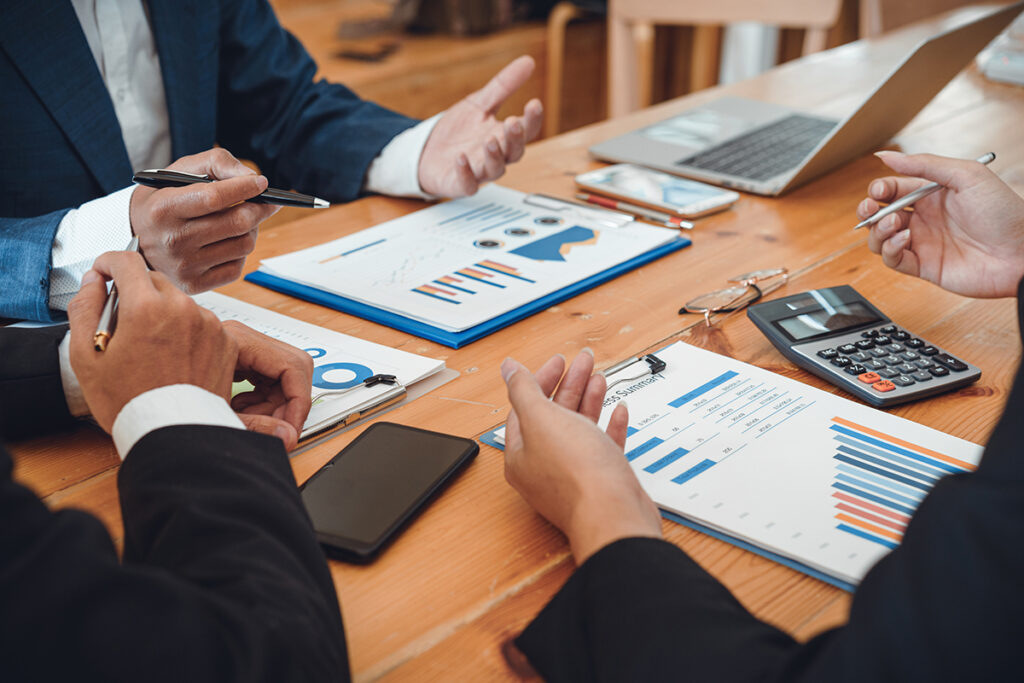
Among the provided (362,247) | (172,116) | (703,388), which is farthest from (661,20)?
(703,388)

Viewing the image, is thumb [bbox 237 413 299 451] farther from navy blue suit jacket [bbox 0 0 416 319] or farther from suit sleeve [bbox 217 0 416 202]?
suit sleeve [bbox 217 0 416 202]

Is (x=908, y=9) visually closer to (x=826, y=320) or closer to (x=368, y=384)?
(x=826, y=320)

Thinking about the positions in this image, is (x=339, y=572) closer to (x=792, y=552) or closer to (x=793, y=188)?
(x=792, y=552)

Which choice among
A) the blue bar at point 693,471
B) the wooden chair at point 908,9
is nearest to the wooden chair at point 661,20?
the wooden chair at point 908,9

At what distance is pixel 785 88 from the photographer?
1841 millimetres

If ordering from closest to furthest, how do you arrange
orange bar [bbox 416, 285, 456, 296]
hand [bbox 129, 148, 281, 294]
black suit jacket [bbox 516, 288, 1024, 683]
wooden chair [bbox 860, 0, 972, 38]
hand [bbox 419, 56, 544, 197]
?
black suit jacket [bbox 516, 288, 1024, 683] < hand [bbox 129, 148, 281, 294] < orange bar [bbox 416, 285, 456, 296] < hand [bbox 419, 56, 544, 197] < wooden chair [bbox 860, 0, 972, 38]

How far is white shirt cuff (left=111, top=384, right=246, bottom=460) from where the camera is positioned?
22.5 inches

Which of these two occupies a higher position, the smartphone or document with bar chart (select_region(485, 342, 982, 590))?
the smartphone

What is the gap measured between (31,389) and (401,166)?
0.66 metres

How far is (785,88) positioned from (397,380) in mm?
1364

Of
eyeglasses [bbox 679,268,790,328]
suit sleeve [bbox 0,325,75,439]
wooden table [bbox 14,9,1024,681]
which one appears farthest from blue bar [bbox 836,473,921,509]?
suit sleeve [bbox 0,325,75,439]

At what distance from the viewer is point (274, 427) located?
27.8 inches

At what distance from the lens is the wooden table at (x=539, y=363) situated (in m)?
0.55

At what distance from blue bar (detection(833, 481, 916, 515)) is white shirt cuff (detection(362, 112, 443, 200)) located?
79 centimetres
